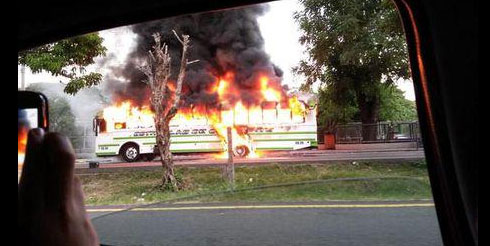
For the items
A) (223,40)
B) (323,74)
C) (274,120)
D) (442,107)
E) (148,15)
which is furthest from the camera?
(274,120)

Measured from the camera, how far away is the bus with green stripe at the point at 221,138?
16.2 m

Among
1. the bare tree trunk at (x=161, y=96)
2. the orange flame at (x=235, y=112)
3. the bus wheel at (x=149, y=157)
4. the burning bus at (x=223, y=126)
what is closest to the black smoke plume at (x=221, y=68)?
the orange flame at (x=235, y=112)

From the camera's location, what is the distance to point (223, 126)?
16.4 metres

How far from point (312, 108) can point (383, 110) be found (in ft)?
14.8

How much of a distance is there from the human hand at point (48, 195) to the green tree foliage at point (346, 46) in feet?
32.9

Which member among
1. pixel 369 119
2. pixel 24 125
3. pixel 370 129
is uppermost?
pixel 369 119

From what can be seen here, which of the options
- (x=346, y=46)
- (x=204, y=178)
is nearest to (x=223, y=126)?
(x=346, y=46)

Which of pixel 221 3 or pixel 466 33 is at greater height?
pixel 221 3

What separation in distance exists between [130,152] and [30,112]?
17154mm

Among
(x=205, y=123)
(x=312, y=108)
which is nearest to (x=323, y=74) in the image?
(x=312, y=108)

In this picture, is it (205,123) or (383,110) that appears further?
(383,110)

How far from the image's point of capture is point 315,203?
19.4 feet

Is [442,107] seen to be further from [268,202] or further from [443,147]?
[268,202]

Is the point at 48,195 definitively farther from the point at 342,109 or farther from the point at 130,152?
the point at 130,152
